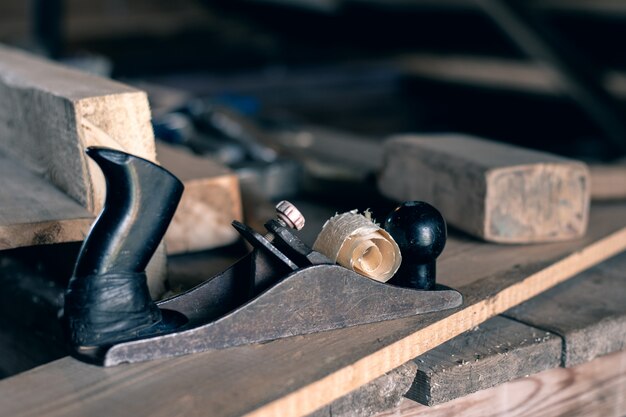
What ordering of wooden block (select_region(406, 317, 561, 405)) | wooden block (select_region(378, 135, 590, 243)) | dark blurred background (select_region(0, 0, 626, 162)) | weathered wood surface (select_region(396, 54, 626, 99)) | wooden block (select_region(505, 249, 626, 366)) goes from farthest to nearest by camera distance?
weathered wood surface (select_region(396, 54, 626, 99)) → dark blurred background (select_region(0, 0, 626, 162)) → wooden block (select_region(378, 135, 590, 243)) → wooden block (select_region(505, 249, 626, 366)) → wooden block (select_region(406, 317, 561, 405))

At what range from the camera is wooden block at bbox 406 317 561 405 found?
1288 mm

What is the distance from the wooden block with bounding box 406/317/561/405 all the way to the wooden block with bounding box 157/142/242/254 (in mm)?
555

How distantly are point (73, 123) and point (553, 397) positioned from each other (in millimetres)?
948

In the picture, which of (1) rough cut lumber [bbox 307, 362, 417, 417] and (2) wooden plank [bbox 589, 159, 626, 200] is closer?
→ (1) rough cut lumber [bbox 307, 362, 417, 417]

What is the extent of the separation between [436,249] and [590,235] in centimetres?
53

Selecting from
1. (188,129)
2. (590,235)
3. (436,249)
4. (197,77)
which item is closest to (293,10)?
(197,77)

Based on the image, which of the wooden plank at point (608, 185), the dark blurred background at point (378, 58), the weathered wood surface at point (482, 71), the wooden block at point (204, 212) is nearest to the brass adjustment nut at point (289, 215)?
the wooden block at point (204, 212)

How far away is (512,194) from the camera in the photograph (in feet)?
5.25

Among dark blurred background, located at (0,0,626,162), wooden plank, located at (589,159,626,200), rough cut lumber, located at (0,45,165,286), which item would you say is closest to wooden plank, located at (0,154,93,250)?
rough cut lumber, located at (0,45,165,286)

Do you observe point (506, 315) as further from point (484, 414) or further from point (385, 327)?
point (385, 327)

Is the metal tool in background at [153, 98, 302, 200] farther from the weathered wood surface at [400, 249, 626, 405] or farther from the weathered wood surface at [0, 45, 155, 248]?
the weathered wood surface at [400, 249, 626, 405]

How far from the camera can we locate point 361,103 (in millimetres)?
5148

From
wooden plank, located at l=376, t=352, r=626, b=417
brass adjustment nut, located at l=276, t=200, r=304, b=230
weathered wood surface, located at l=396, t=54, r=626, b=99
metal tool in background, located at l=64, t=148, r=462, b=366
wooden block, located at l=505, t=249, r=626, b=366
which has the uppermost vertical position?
weathered wood surface, located at l=396, t=54, r=626, b=99

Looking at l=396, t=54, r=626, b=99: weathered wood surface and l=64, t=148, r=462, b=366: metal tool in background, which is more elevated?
Result: l=396, t=54, r=626, b=99: weathered wood surface
